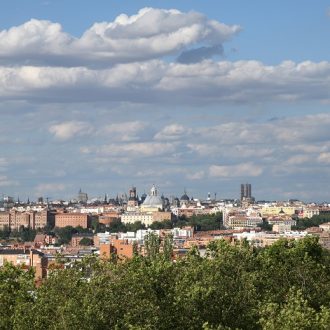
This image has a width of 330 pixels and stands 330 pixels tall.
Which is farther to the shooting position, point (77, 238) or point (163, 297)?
point (77, 238)

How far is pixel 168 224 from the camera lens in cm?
18162

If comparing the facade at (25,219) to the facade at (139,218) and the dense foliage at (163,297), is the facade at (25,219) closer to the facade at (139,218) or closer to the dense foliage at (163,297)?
the facade at (139,218)

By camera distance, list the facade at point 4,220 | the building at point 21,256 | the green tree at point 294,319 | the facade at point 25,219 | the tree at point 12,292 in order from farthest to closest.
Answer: the facade at point 25,219 < the facade at point 4,220 < the building at point 21,256 < the tree at point 12,292 < the green tree at point 294,319

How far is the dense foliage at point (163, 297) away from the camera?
94.1 ft

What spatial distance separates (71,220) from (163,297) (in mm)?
154371

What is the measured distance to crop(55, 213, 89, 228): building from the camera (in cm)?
18462

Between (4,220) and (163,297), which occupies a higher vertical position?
(4,220)

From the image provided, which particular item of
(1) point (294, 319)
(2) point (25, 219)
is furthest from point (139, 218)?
(1) point (294, 319)

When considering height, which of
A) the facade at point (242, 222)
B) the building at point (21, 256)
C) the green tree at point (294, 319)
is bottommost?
the building at point (21, 256)

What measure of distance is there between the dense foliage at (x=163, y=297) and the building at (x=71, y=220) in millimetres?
146498

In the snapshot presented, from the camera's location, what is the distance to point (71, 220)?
185 meters

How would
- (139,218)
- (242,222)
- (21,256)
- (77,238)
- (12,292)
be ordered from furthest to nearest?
(139,218), (242,222), (77,238), (21,256), (12,292)

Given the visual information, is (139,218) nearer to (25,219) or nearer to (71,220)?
(71,220)

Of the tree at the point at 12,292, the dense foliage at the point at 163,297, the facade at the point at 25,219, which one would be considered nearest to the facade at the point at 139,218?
the facade at the point at 25,219
